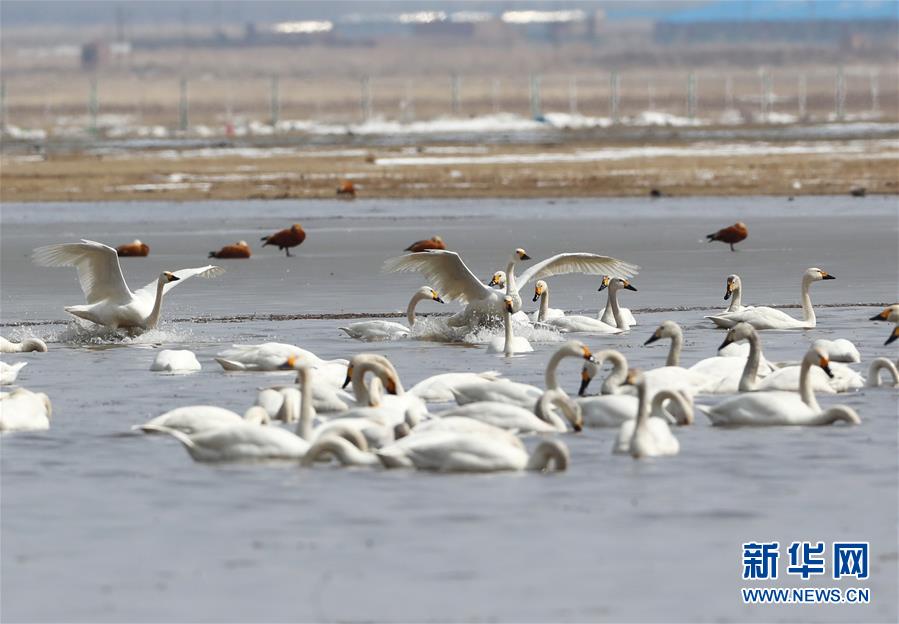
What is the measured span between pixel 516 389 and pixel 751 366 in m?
1.92

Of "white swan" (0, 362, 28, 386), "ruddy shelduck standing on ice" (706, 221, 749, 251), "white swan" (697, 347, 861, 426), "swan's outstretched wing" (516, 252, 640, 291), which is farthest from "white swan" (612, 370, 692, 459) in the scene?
"ruddy shelduck standing on ice" (706, 221, 749, 251)

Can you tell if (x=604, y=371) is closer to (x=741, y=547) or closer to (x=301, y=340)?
(x=301, y=340)

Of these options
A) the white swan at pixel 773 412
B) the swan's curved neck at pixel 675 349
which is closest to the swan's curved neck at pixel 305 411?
the white swan at pixel 773 412

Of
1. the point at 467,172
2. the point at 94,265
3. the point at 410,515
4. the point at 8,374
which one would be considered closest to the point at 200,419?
the point at 410,515

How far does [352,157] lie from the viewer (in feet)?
196

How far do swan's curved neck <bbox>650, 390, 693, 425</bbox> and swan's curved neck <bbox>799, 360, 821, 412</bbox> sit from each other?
2.57 feet

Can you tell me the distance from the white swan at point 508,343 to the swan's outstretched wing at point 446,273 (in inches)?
52.9

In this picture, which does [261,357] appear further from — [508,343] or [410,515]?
[410,515]

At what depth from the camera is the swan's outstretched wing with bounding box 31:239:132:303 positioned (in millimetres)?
18734

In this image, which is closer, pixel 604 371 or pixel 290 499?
pixel 290 499

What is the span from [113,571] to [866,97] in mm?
146228

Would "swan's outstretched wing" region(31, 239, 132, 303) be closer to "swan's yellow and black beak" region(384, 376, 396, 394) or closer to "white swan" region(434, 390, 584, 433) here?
"swan's yellow and black beak" region(384, 376, 396, 394)

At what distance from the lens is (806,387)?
1258cm

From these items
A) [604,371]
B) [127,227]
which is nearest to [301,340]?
[604,371]
